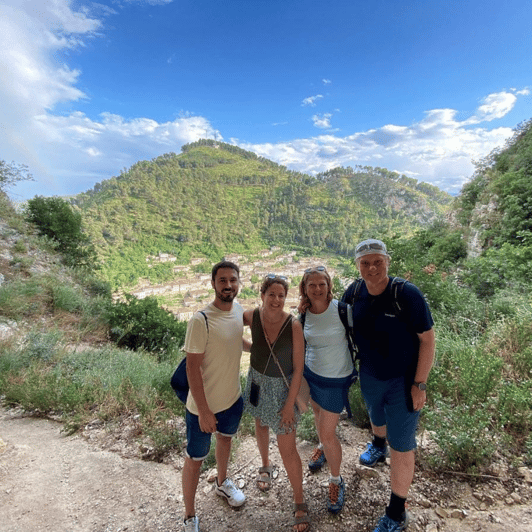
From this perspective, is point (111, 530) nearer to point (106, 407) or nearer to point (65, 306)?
point (106, 407)

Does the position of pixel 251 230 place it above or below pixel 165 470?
above

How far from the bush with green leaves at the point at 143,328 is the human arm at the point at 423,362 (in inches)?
211

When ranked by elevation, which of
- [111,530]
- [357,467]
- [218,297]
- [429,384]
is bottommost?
[111,530]

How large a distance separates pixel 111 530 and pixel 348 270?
3.78 meters

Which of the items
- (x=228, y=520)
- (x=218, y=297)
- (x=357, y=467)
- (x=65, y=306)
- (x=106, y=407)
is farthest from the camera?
(x=65, y=306)

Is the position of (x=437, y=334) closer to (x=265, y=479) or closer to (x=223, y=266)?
(x=265, y=479)

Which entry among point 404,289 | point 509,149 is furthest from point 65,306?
point 509,149

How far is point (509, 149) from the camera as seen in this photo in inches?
418

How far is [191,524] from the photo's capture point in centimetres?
162

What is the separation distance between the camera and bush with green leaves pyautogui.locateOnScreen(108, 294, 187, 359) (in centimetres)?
627

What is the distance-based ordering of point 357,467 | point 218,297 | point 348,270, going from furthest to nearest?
point 348,270
point 357,467
point 218,297

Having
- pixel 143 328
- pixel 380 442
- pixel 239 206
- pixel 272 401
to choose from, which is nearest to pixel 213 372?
pixel 272 401

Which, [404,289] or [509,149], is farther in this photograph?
[509,149]

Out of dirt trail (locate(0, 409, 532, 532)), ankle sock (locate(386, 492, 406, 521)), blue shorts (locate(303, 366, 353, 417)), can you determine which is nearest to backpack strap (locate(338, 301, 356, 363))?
blue shorts (locate(303, 366, 353, 417))
